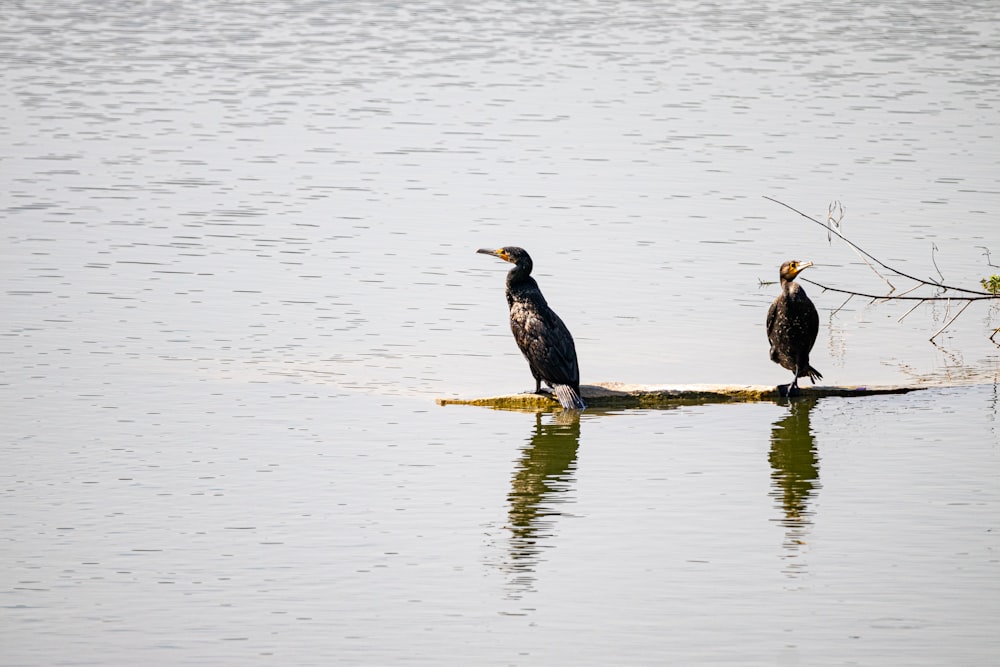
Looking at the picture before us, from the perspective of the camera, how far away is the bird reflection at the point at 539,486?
28.7 ft

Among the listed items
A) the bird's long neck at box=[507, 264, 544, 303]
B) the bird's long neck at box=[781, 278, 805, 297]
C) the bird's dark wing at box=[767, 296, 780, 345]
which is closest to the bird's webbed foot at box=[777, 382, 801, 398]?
the bird's dark wing at box=[767, 296, 780, 345]

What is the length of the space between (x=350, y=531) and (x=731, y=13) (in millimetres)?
34497

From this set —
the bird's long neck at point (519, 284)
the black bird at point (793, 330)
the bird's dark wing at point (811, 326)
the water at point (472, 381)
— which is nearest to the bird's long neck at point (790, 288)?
the black bird at point (793, 330)

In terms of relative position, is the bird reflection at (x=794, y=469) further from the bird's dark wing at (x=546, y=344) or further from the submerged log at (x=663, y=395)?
the bird's dark wing at (x=546, y=344)

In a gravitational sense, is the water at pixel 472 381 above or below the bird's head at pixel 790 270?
below

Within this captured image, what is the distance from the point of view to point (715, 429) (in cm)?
1110

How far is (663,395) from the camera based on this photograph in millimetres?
11531

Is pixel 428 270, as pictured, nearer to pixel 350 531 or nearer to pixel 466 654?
pixel 350 531

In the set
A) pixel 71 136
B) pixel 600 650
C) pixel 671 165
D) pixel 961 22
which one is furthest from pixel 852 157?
pixel 961 22

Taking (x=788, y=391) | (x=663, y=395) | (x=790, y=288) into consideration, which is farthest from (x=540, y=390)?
(x=790, y=288)

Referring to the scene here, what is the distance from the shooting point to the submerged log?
11.6 meters

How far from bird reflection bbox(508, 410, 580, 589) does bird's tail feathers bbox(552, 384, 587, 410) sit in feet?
0.36

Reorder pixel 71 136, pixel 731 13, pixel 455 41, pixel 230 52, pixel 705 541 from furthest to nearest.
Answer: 1. pixel 731 13
2. pixel 455 41
3. pixel 230 52
4. pixel 71 136
5. pixel 705 541

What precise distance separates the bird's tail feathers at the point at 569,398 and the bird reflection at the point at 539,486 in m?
0.11
